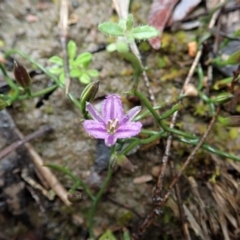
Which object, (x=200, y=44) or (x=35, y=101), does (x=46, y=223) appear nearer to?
(x=35, y=101)

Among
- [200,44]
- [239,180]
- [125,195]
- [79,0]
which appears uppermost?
[79,0]

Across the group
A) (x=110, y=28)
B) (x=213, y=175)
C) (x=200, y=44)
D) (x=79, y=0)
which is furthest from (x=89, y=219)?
(x=79, y=0)

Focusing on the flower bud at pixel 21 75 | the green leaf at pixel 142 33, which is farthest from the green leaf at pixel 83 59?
the green leaf at pixel 142 33

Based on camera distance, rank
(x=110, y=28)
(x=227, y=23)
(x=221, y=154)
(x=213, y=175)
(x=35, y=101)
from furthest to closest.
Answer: (x=227, y=23)
(x=35, y=101)
(x=213, y=175)
(x=221, y=154)
(x=110, y=28)

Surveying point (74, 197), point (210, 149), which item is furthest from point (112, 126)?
point (210, 149)

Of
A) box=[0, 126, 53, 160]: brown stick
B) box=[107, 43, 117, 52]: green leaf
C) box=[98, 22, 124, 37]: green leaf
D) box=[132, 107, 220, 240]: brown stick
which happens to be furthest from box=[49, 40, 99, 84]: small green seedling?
box=[132, 107, 220, 240]: brown stick

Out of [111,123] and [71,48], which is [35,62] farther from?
[111,123]

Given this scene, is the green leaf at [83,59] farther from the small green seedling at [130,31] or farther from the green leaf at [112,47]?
the small green seedling at [130,31]
